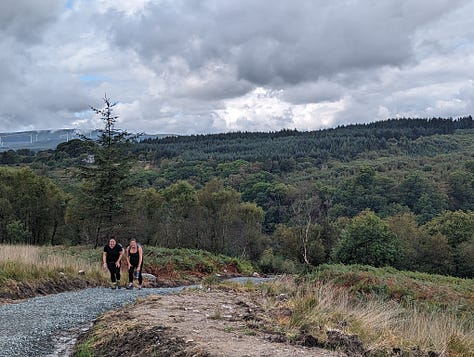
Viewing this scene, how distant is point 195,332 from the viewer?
6867 millimetres

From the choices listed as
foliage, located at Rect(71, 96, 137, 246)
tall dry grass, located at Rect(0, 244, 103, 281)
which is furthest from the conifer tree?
tall dry grass, located at Rect(0, 244, 103, 281)

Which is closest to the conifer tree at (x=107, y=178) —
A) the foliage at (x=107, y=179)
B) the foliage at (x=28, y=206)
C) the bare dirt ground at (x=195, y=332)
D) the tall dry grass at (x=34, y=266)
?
the foliage at (x=107, y=179)

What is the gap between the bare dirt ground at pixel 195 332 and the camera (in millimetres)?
6121

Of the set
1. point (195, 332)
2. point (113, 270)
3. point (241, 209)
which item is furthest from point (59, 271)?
point (241, 209)

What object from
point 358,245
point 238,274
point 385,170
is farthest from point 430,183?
point 238,274

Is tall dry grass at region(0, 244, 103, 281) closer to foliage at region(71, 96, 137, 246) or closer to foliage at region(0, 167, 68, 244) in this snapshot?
foliage at region(71, 96, 137, 246)

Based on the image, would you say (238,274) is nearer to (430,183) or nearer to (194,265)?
(194,265)

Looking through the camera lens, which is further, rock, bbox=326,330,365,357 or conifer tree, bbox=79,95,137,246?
conifer tree, bbox=79,95,137,246

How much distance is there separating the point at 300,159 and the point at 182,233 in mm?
112554

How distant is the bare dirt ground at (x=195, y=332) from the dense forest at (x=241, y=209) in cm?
1128

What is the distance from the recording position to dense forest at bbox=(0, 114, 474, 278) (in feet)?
82.0

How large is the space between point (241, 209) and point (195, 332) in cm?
4310

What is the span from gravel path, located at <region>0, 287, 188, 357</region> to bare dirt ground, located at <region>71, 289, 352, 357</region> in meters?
0.54

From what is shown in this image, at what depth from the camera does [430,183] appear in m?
103
